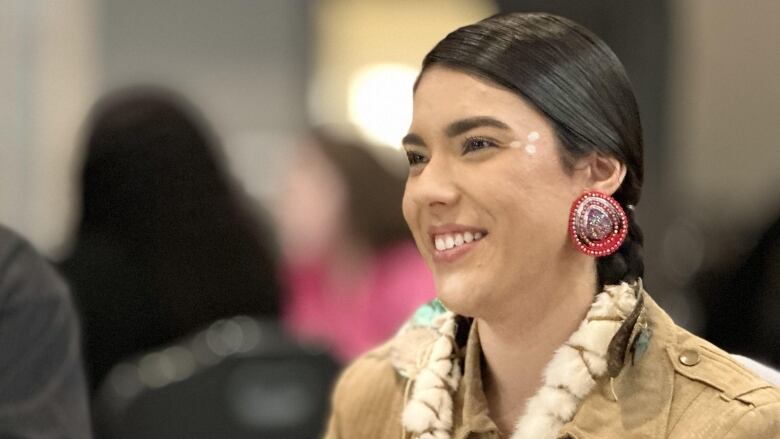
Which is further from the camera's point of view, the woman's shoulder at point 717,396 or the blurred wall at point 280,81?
the blurred wall at point 280,81

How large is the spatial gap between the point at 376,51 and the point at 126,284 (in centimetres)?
284

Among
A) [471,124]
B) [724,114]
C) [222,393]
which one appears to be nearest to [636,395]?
[471,124]

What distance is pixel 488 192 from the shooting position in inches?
61.3

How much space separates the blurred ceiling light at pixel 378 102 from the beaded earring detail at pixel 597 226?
162 inches

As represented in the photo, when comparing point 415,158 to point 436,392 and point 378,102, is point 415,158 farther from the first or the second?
point 378,102

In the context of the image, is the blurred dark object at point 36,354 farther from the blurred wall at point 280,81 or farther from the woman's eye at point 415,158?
the blurred wall at point 280,81

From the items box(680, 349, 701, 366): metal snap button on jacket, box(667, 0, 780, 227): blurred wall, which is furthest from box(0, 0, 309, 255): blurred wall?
box(680, 349, 701, 366): metal snap button on jacket

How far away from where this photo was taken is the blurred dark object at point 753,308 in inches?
88.9

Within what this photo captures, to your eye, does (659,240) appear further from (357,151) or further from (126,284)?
(126,284)

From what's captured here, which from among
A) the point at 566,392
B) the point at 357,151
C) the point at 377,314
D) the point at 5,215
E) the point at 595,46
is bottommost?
Answer: the point at 5,215

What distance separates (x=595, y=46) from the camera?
5.19 ft

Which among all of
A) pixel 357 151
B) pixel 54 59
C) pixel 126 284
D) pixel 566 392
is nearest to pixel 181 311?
pixel 126 284

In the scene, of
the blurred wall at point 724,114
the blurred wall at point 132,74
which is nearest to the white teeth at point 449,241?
the blurred wall at point 724,114

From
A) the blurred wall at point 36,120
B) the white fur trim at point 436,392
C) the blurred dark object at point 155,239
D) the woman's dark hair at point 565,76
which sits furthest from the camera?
the blurred wall at point 36,120
